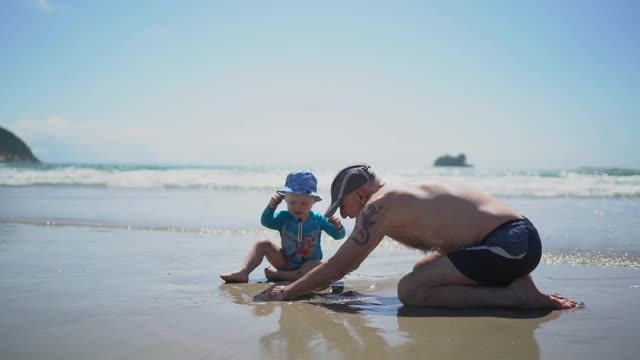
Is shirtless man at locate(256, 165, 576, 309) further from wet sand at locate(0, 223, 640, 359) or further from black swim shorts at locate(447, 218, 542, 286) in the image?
wet sand at locate(0, 223, 640, 359)

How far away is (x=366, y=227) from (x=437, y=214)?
19.2 inches

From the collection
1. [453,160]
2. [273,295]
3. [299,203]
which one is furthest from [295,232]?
[453,160]

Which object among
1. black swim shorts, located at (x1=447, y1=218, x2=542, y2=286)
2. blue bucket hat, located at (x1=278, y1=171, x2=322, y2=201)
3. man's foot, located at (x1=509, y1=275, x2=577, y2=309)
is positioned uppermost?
blue bucket hat, located at (x1=278, y1=171, x2=322, y2=201)

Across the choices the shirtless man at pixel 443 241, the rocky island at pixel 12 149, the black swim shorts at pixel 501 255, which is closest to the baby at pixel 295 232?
the shirtless man at pixel 443 241

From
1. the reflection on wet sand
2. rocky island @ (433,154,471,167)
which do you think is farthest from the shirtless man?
rocky island @ (433,154,471,167)

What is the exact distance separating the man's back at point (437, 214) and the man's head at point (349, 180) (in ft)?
0.48

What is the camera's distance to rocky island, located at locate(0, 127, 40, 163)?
208ft

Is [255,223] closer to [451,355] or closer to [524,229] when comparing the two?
[524,229]

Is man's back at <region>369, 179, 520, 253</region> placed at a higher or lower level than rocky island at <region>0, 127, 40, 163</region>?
lower

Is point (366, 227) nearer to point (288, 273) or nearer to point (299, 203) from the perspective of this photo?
point (299, 203)

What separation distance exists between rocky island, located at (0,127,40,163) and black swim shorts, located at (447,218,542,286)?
6947 centimetres

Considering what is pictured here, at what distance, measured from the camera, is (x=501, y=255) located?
3510 millimetres

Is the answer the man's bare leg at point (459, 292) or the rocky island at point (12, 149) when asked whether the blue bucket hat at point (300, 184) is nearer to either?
the man's bare leg at point (459, 292)

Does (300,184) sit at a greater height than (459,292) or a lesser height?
greater
